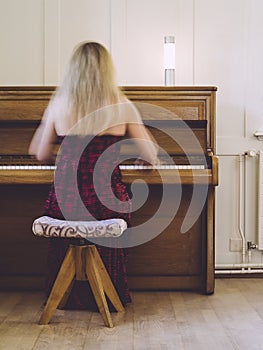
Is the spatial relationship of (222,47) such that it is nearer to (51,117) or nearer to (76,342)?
(51,117)

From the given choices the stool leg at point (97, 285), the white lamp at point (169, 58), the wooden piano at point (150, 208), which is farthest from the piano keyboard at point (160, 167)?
the white lamp at point (169, 58)

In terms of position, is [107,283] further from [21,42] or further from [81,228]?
[21,42]

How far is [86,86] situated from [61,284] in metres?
0.95

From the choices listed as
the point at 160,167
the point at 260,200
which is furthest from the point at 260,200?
the point at 160,167

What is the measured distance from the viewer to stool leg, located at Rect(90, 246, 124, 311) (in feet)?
10.4

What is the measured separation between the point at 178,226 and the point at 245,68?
47.0 inches

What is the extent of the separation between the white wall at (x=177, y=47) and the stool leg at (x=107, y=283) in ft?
3.87

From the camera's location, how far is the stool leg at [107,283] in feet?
10.4

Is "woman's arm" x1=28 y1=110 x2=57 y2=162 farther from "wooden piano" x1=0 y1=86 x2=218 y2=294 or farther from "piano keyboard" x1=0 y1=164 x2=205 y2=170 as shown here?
"wooden piano" x1=0 y1=86 x2=218 y2=294

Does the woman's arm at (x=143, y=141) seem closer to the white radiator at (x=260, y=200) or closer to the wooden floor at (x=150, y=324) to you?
the wooden floor at (x=150, y=324)

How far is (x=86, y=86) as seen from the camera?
124 inches

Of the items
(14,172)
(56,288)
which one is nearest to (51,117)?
(14,172)

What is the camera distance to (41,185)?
364 centimetres

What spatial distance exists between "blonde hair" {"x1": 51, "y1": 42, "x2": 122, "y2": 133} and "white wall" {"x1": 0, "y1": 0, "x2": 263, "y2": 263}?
1025 mm
